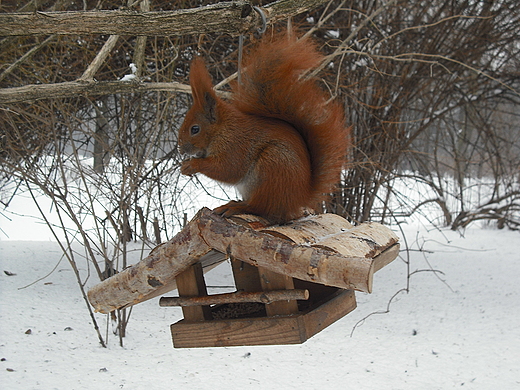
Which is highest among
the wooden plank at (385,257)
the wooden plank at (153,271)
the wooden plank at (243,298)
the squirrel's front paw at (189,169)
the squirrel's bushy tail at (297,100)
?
the squirrel's bushy tail at (297,100)

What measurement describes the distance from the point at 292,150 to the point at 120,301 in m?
0.63

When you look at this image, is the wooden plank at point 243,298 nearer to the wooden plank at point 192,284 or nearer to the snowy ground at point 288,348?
the wooden plank at point 192,284

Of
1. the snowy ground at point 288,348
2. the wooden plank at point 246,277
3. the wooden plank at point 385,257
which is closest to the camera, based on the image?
the wooden plank at point 385,257

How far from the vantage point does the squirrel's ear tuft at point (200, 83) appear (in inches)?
51.1

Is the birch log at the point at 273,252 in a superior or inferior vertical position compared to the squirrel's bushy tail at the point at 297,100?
inferior

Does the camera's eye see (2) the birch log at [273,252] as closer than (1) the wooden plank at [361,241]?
Yes

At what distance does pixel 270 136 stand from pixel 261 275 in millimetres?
354

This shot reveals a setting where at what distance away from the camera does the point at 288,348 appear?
304 centimetres

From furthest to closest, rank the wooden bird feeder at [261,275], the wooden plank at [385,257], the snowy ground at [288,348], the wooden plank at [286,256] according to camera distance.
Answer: the snowy ground at [288,348] → the wooden plank at [385,257] → the wooden bird feeder at [261,275] → the wooden plank at [286,256]

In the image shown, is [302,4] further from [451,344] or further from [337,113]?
[451,344]

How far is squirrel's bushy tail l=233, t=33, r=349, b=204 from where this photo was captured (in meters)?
1.25

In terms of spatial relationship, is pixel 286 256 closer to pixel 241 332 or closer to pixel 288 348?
pixel 241 332

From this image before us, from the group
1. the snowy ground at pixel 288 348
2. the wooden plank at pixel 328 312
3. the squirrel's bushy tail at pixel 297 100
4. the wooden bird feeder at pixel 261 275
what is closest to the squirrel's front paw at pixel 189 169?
the wooden bird feeder at pixel 261 275

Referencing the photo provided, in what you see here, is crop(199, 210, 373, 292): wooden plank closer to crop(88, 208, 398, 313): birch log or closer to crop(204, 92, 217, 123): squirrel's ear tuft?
crop(88, 208, 398, 313): birch log
